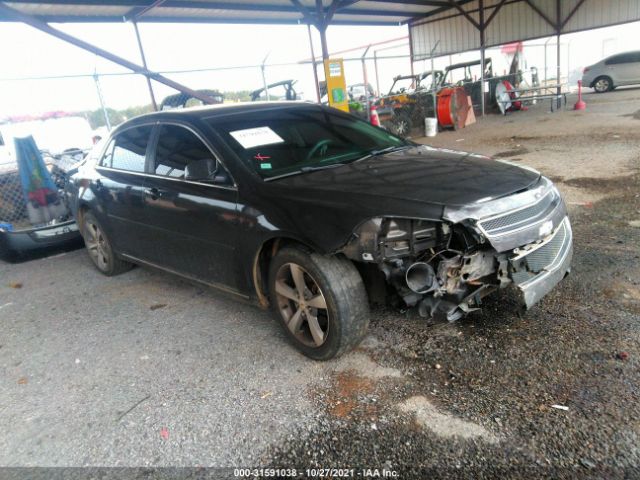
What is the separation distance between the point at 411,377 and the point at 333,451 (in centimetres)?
74

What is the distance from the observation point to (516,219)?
8.99 feet

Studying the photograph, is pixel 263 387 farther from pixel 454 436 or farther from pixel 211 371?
pixel 454 436

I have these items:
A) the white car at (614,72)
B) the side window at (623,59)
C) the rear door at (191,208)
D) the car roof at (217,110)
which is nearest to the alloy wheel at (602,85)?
the white car at (614,72)

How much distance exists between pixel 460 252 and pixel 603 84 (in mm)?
21905

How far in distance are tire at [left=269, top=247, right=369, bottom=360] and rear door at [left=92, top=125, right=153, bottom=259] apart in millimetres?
1657

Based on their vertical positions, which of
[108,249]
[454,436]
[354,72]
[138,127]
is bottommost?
[454,436]

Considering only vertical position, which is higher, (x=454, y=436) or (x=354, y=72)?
(x=354, y=72)

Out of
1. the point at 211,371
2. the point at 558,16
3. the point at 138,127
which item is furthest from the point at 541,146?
the point at 558,16

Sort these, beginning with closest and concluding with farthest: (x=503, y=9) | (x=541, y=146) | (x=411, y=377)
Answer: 1. (x=411, y=377)
2. (x=541, y=146)
3. (x=503, y=9)

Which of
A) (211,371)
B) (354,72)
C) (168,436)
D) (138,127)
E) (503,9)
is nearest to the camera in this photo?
(168,436)

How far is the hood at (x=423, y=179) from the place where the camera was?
Answer: 2.71 metres

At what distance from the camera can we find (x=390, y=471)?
7.20 feet

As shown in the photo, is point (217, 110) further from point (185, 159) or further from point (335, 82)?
point (335, 82)

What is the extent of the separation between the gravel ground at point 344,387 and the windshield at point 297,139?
1.25 m
